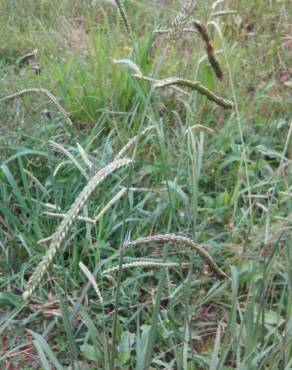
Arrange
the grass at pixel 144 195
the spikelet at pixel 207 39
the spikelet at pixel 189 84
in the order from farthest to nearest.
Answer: the grass at pixel 144 195 → the spikelet at pixel 207 39 → the spikelet at pixel 189 84

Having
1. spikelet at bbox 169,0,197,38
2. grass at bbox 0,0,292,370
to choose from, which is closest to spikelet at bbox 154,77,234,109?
grass at bbox 0,0,292,370

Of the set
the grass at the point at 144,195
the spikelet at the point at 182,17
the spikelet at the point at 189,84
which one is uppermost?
the spikelet at the point at 182,17

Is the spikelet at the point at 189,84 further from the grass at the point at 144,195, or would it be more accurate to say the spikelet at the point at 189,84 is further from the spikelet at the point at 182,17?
the spikelet at the point at 182,17

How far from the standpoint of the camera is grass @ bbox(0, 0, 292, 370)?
138 centimetres

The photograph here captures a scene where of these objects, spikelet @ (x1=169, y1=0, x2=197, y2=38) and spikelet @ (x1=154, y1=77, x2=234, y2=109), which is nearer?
spikelet @ (x1=154, y1=77, x2=234, y2=109)

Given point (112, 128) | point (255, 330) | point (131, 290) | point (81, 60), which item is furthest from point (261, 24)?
point (255, 330)

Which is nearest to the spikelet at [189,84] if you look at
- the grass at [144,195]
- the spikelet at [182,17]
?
the grass at [144,195]

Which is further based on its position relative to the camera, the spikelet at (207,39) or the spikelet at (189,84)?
the spikelet at (207,39)

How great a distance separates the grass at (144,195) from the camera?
4.53 feet

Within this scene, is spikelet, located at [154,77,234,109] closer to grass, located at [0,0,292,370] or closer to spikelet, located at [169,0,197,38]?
grass, located at [0,0,292,370]

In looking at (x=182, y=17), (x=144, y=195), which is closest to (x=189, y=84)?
(x=182, y=17)

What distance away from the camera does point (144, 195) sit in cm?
214

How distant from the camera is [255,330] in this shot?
1.34 m

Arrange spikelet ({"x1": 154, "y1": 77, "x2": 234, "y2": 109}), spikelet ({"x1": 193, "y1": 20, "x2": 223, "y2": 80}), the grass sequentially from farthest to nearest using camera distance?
the grass → spikelet ({"x1": 193, "y1": 20, "x2": 223, "y2": 80}) → spikelet ({"x1": 154, "y1": 77, "x2": 234, "y2": 109})
